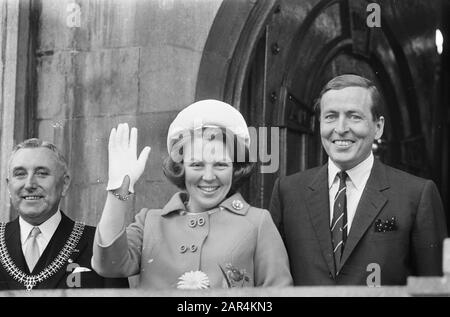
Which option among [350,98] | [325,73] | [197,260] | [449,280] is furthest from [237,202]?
[325,73]

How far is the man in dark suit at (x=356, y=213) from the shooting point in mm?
6086

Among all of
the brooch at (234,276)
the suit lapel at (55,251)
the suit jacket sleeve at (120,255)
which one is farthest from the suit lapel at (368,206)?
the suit lapel at (55,251)

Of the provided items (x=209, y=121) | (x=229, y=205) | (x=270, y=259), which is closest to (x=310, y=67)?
(x=209, y=121)

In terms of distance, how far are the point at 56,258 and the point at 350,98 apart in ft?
6.04

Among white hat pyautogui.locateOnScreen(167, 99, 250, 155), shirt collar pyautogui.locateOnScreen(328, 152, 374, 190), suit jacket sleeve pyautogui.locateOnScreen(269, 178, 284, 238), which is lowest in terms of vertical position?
suit jacket sleeve pyautogui.locateOnScreen(269, 178, 284, 238)

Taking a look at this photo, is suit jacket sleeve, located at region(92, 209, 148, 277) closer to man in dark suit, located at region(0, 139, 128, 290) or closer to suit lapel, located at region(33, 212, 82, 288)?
man in dark suit, located at region(0, 139, 128, 290)

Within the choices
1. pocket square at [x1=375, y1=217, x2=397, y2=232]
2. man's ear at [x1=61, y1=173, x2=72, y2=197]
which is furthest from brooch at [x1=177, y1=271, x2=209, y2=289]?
man's ear at [x1=61, y1=173, x2=72, y2=197]

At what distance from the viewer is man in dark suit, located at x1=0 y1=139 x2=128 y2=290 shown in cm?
651

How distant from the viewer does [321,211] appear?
20.6 ft

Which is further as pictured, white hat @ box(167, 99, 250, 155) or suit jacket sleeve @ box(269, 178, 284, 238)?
suit jacket sleeve @ box(269, 178, 284, 238)

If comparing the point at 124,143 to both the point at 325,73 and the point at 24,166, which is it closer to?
the point at 24,166

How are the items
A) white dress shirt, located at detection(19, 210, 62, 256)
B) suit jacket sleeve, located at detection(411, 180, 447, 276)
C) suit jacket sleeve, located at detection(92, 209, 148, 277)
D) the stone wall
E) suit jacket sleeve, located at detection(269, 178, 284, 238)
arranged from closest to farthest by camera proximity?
suit jacket sleeve, located at detection(92, 209, 148, 277), suit jacket sleeve, located at detection(411, 180, 447, 276), suit jacket sleeve, located at detection(269, 178, 284, 238), white dress shirt, located at detection(19, 210, 62, 256), the stone wall

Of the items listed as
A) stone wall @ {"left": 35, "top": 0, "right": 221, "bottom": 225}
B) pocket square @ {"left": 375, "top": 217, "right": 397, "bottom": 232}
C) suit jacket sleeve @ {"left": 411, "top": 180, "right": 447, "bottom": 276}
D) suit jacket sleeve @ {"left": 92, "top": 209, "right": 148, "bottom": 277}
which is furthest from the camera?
stone wall @ {"left": 35, "top": 0, "right": 221, "bottom": 225}

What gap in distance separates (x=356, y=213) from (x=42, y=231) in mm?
1765
